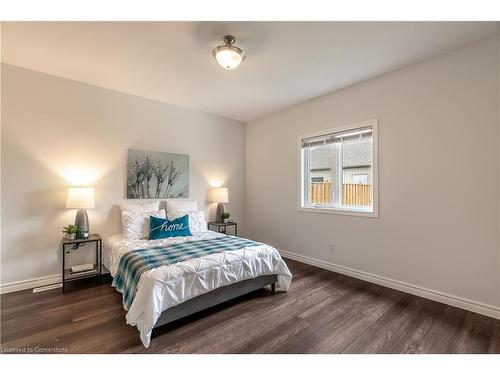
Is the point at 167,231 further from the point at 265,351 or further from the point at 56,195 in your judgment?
the point at 265,351

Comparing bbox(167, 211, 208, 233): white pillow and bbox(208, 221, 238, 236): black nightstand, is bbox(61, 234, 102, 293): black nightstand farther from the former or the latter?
bbox(208, 221, 238, 236): black nightstand

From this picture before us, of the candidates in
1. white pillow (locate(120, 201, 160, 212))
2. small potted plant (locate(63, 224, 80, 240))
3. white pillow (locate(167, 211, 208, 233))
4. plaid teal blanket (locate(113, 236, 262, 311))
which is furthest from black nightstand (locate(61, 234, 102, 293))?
white pillow (locate(167, 211, 208, 233))

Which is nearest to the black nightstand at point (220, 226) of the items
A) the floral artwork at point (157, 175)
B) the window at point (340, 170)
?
the floral artwork at point (157, 175)

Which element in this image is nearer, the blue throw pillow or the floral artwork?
the blue throw pillow

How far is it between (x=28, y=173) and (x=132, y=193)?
117cm

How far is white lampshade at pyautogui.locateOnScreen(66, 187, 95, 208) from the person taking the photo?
2.78m

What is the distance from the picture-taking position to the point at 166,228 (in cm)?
312

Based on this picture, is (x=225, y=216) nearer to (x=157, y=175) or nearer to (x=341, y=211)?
(x=157, y=175)

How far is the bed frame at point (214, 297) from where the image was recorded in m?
1.97

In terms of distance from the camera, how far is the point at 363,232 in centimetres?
309

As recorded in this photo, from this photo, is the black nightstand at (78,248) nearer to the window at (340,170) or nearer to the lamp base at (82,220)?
the lamp base at (82,220)

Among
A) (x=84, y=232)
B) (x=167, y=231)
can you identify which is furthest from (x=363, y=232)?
(x=84, y=232)

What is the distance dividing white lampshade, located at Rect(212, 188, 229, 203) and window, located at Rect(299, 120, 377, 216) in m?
1.36

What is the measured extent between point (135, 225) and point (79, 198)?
0.72m
